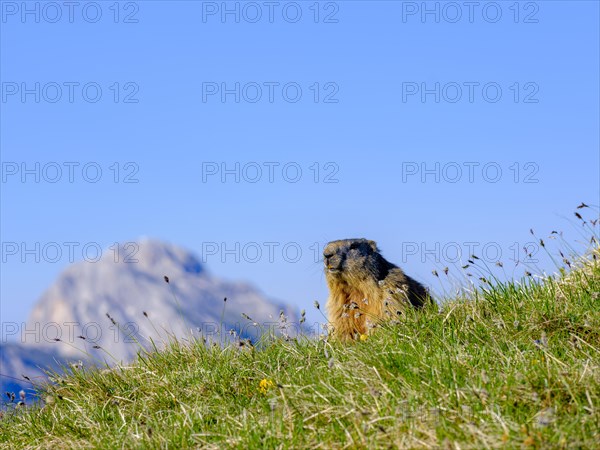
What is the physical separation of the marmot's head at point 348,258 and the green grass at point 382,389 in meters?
2.17

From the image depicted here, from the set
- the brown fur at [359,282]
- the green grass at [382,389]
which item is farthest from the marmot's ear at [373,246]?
the green grass at [382,389]

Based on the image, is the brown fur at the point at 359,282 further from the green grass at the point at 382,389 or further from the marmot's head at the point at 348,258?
the green grass at the point at 382,389

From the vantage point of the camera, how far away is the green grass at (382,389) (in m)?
6.25

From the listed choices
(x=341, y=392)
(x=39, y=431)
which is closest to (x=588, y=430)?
(x=341, y=392)

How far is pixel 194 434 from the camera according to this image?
274 inches

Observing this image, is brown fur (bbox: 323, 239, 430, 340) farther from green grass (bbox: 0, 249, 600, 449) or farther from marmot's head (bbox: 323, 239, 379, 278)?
green grass (bbox: 0, 249, 600, 449)

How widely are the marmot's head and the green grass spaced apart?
217cm

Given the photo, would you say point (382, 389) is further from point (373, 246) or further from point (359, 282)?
point (373, 246)

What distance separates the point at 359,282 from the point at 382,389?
4.93 metres

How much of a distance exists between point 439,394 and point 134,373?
450 cm

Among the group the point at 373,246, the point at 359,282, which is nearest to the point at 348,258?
the point at 359,282

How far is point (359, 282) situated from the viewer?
39.2 ft

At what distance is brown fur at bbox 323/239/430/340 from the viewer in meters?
11.4

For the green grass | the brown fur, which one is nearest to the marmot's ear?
the brown fur
